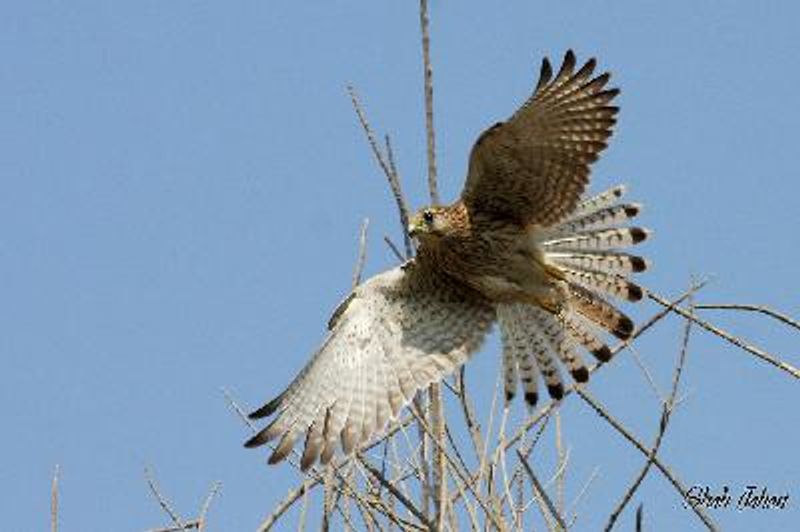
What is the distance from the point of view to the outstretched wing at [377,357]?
555 cm

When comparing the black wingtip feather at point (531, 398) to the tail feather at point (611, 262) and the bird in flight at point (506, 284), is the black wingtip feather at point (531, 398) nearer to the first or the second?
the bird in flight at point (506, 284)

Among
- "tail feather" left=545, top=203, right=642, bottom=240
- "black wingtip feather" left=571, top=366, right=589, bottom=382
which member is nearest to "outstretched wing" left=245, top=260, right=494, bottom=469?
"black wingtip feather" left=571, top=366, right=589, bottom=382

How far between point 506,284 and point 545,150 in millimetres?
742

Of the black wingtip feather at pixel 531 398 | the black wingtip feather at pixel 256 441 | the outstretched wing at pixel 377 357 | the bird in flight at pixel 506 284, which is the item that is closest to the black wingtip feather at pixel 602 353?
the bird in flight at pixel 506 284

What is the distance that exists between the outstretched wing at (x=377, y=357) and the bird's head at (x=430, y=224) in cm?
22

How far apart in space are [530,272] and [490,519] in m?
3.08

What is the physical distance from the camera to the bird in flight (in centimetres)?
570

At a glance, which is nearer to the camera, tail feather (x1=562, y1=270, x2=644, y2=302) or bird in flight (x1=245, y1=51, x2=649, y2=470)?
bird in flight (x1=245, y1=51, x2=649, y2=470)

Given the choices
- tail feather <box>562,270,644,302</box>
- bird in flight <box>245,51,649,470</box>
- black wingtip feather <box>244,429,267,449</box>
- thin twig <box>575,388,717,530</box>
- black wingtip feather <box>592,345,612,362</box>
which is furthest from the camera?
tail feather <box>562,270,644,302</box>

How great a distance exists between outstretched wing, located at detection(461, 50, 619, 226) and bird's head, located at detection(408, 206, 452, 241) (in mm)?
148

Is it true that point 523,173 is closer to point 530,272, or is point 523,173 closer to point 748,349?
point 530,272

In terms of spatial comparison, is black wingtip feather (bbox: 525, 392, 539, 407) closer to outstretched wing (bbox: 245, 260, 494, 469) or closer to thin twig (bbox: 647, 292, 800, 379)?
outstretched wing (bbox: 245, 260, 494, 469)

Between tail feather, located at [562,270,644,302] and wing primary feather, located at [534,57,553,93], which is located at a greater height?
wing primary feather, located at [534,57,553,93]

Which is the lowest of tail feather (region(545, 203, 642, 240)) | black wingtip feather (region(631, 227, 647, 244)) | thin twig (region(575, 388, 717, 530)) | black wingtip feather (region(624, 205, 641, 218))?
thin twig (region(575, 388, 717, 530))
